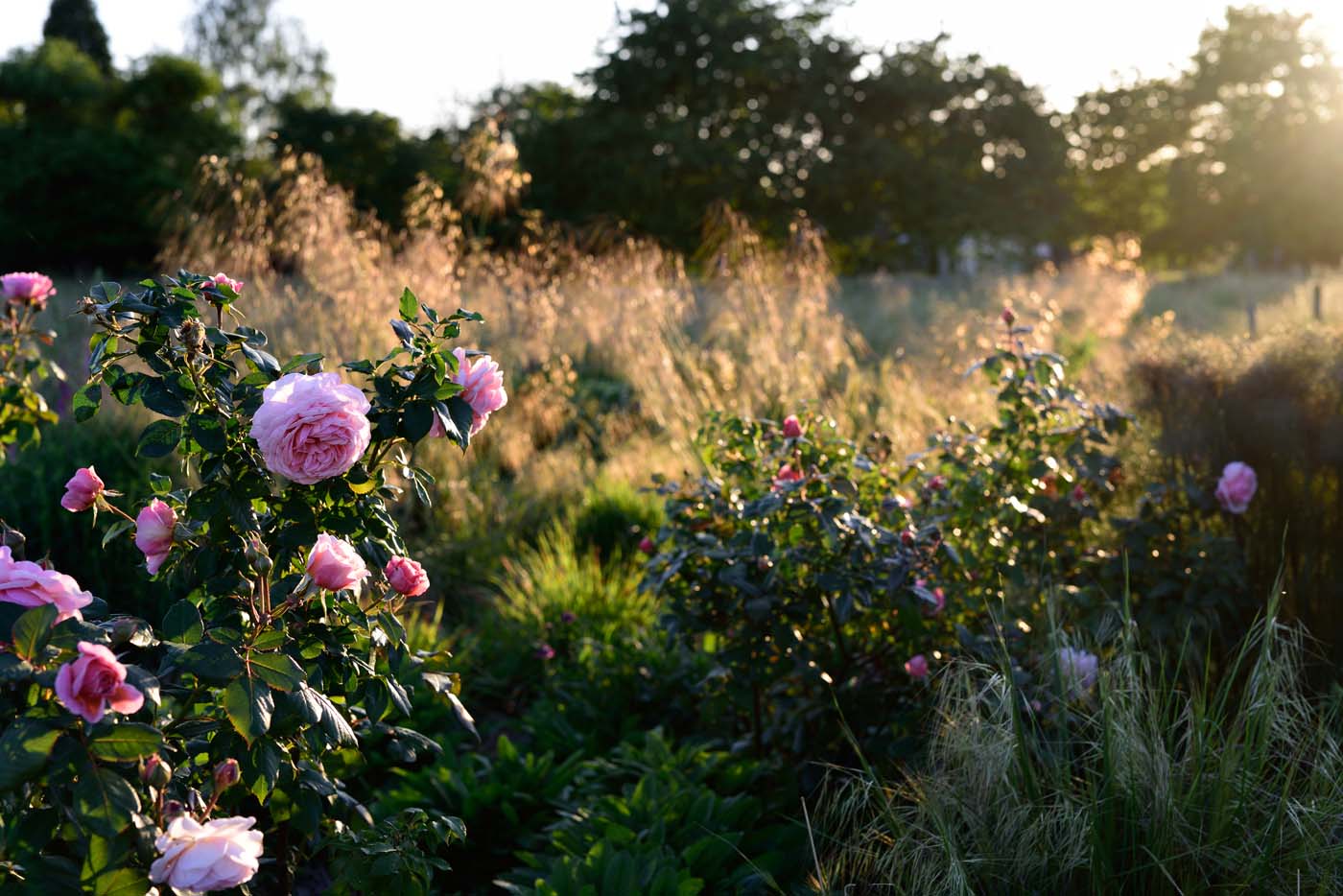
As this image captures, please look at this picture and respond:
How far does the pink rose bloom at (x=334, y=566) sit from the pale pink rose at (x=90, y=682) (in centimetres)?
37

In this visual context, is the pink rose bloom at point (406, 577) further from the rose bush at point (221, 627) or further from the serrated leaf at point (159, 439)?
the serrated leaf at point (159, 439)

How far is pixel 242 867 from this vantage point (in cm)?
108

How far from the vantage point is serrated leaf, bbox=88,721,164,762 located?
1085 millimetres

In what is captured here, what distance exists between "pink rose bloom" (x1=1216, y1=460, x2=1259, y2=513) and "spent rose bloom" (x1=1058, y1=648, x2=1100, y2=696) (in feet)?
2.72

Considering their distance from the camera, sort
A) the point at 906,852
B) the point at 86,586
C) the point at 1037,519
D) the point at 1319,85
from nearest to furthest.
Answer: the point at 906,852
the point at 1037,519
the point at 86,586
the point at 1319,85

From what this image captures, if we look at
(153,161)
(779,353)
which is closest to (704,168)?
(153,161)

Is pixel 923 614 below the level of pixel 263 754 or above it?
below

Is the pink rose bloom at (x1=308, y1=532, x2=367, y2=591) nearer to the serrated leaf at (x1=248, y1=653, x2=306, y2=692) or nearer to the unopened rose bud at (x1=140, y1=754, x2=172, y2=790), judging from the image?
the serrated leaf at (x1=248, y1=653, x2=306, y2=692)

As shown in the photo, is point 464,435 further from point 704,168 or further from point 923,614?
point 704,168

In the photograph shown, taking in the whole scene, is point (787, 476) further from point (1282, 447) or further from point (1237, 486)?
point (1282, 447)

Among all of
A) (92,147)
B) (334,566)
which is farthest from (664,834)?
(92,147)

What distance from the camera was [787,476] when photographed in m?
2.55

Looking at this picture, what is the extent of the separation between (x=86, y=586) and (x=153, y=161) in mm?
18484

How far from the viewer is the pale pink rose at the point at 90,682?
1.03 metres
